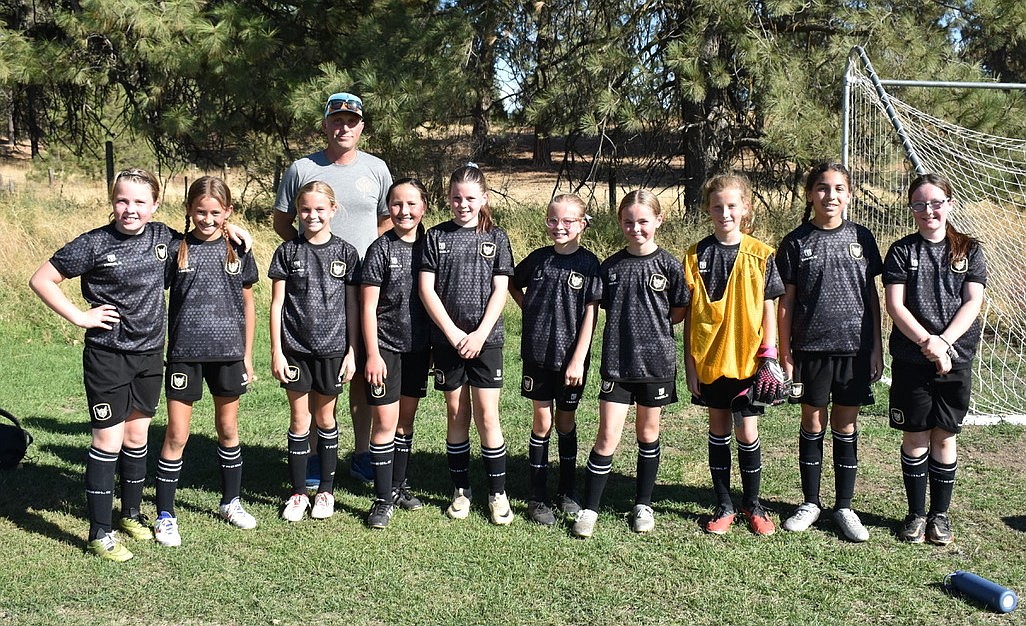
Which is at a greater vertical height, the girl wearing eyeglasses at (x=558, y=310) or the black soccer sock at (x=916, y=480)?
the girl wearing eyeglasses at (x=558, y=310)

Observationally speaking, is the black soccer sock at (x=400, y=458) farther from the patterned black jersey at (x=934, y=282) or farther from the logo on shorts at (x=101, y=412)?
the patterned black jersey at (x=934, y=282)

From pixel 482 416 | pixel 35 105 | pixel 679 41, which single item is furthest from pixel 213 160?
pixel 482 416

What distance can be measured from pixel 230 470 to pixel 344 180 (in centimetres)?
151

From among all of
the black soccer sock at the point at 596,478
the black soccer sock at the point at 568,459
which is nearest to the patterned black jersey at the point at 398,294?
the black soccer sock at the point at 568,459

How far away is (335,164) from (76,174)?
18.8m

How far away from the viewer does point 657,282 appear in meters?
4.18

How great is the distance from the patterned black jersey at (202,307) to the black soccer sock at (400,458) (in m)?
0.89

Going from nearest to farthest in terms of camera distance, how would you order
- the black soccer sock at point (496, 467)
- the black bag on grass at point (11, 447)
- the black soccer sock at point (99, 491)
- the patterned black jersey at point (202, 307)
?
1. the black soccer sock at point (99, 491)
2. the patterned black jersey at point (202, 307)
3. the black soccer sock at point (496, 467)
4. the black bag on grass at point (11, 447)

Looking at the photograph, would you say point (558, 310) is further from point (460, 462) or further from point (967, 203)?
point (967, 203)

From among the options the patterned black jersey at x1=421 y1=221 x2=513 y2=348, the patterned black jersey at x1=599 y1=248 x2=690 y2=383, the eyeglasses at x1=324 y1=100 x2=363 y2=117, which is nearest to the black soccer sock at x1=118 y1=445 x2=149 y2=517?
the patterned black jersey at x1=421 y1=221 x2=513 y2=348

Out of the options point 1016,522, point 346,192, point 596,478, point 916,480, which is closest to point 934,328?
point 916,480

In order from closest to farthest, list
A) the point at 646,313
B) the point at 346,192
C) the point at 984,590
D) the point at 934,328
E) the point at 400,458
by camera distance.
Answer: the point at 984,590
the point at 934,328
the point at 646,313
the point at 400,458
the point at 346,192

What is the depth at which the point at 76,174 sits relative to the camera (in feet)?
70.0

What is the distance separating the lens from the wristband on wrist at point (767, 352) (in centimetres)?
414
